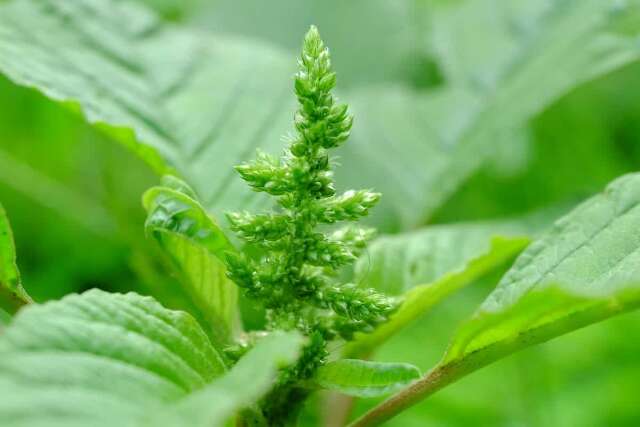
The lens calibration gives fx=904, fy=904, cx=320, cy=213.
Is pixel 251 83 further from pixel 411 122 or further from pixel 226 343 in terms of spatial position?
pixel 226 343

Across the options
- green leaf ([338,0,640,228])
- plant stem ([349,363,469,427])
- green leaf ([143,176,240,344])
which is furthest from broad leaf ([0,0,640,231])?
Result: plant stem ([349,363,469,427])

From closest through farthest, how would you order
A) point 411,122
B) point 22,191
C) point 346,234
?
point 346,234
point 411,122
point 22,191

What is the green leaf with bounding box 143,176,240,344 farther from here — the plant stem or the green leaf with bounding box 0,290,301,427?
the plant stem

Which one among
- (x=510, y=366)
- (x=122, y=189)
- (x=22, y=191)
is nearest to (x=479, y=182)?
(x=510, y=366)

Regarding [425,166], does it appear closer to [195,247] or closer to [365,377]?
[195,247]

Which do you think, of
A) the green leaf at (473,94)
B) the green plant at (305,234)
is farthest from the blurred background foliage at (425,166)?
the green plant at (305,234)
